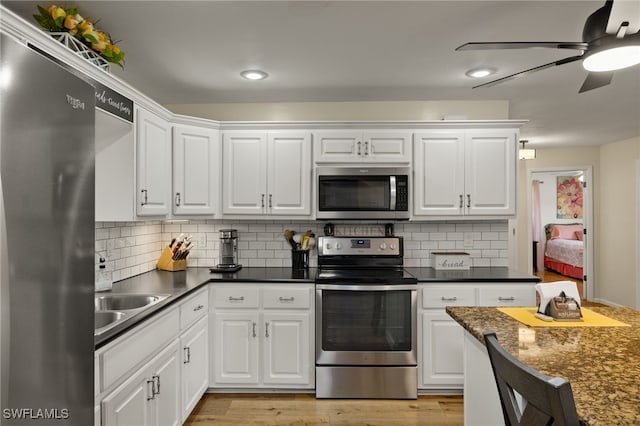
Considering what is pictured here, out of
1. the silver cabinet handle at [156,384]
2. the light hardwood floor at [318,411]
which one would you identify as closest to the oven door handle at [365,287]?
the light hardwood floor at [318,411]

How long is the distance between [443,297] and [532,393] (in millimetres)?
2123

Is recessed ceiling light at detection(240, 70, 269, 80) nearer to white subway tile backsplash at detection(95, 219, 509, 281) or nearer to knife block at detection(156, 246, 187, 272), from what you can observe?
white subway tile backsplash at detection(95, 219, 509, 281)

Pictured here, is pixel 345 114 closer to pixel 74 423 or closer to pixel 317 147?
pixel 317 147

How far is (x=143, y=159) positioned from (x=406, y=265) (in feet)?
7.72

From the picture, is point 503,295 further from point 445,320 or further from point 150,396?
point 150,396

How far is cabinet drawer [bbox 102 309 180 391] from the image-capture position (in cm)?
157

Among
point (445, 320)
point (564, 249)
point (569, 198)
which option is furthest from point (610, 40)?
point (569, 198)

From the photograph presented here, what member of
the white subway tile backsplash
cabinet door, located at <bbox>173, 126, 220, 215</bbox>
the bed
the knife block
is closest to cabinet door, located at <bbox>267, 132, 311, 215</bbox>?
the white subway tile backsplash

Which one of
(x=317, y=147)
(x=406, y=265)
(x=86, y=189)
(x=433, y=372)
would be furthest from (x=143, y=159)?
(x=433, y=372)

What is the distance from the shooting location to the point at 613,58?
1.54 m

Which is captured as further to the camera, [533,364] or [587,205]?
[587,205]

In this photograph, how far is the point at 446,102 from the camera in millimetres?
3549

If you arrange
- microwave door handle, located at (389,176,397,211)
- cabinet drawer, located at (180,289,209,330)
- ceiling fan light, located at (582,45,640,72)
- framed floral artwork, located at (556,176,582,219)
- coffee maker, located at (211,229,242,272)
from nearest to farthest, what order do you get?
1. ceiling fan light, located at (582,45,640,72)
2. cabinet drawer, located at (180,289,209,330)
3. microwave door handle, located at (389,176,397,211)
4. coffee maker, located at (211,229,242,272)
5. framed floral artwork, located at (556,176,582,219)

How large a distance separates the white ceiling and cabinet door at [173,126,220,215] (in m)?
0.43
